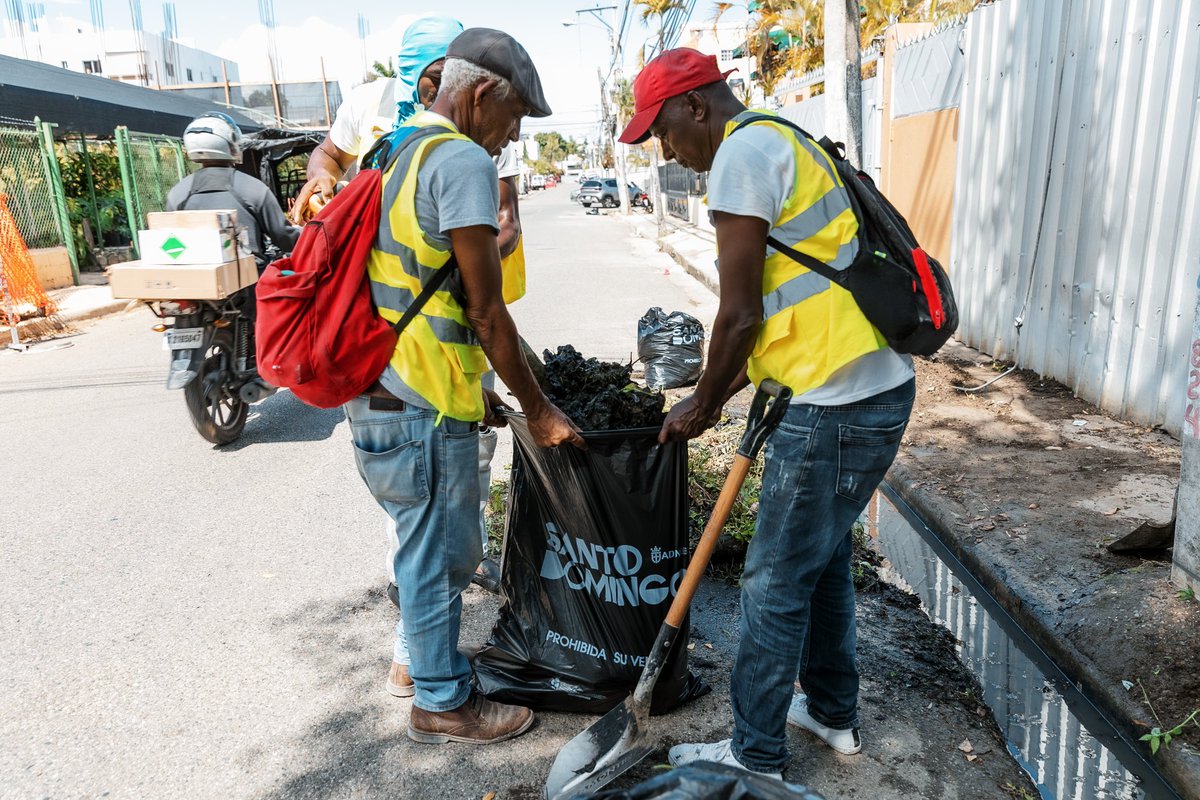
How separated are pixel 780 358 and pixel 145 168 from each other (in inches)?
658

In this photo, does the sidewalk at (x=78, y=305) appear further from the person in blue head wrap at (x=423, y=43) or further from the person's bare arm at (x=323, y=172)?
the person in blue head wrap at (x=423, y=43)

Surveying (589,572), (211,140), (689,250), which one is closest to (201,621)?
(589,572)

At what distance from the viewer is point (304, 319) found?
2.31 meters

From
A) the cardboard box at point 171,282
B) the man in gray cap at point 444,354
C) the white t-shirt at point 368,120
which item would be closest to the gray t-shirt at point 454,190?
→ the man in gray cap at point 444,354

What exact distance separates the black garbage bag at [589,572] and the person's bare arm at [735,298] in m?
0.36

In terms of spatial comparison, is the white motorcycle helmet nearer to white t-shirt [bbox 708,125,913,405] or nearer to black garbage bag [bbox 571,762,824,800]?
white t-shirt [bbox 708,125,913,405]

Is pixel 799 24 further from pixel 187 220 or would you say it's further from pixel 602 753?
pixel 602 753

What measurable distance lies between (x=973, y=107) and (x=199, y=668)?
22.9 feet

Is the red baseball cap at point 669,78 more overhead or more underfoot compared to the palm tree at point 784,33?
more underfoot

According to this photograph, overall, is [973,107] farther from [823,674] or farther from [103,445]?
[103,445]

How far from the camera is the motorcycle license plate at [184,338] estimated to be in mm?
5406

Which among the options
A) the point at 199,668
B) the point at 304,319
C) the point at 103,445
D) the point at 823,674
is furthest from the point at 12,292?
the point at 823,674

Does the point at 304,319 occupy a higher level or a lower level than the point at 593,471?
higher

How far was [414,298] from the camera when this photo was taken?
7.73ft
